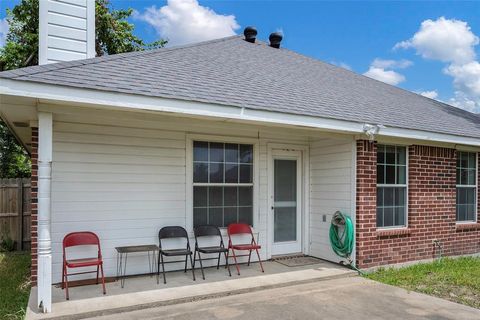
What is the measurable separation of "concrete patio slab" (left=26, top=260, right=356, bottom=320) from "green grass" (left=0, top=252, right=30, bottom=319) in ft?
0.65

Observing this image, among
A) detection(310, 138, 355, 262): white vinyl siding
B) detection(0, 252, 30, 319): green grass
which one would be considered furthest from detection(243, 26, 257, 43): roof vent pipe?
detection(0, 252, 30, 319): green grass

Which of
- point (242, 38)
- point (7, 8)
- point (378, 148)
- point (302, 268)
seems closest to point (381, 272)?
point (302, 268)

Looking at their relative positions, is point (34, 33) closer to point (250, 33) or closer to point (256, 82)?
point (250, 33)

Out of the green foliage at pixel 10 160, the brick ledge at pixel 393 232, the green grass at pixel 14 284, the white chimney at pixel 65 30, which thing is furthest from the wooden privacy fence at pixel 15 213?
the brick ledge at pixel 393 232

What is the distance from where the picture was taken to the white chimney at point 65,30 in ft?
20.5

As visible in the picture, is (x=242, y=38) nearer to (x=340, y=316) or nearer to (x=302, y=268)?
(x=302, y=268)

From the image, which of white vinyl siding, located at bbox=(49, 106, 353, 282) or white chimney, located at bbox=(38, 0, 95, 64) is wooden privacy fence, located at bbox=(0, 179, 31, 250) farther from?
white vinyl siding, located at bbox=(49, 106, 353, 282)

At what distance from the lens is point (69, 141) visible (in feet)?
17.4

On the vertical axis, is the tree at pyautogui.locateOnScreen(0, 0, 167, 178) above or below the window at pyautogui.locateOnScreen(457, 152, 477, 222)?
above

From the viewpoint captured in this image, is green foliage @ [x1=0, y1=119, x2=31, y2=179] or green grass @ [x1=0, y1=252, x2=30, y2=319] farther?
green foliage @ [x1=0, y1=119, x2=31, y2=179]

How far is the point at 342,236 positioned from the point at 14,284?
5159 mm

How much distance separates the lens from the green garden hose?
6203 mm

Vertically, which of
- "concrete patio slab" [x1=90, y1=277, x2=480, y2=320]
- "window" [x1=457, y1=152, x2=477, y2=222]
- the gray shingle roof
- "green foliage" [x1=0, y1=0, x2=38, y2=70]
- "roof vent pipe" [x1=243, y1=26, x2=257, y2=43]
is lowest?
"concrete patio slab" [x1=90, y1=277, x2=480, y2=320]

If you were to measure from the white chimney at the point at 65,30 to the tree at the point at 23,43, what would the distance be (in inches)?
326
